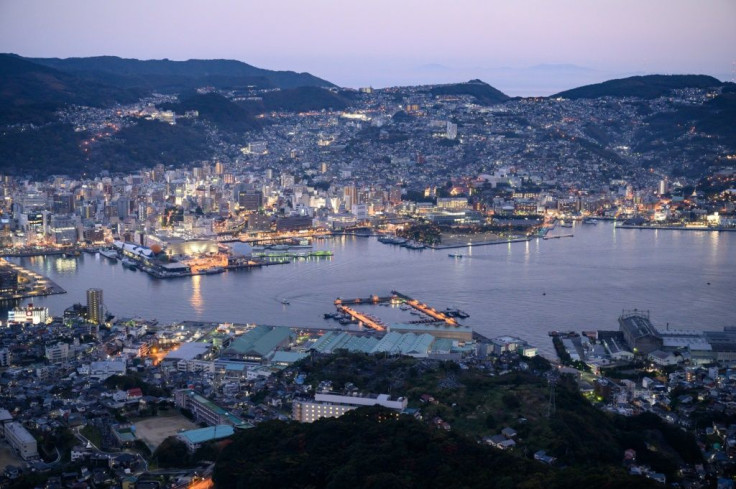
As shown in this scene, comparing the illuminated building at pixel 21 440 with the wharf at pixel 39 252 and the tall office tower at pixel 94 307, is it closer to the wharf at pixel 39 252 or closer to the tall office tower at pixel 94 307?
the tall office tower at pixel 94 307

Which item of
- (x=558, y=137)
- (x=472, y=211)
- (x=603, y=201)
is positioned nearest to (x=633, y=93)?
(x=558, y=137)

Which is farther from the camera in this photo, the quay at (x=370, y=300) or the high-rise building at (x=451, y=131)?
the high-rise building at (x=451, y=131)

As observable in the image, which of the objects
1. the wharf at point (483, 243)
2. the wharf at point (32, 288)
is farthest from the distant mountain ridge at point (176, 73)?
the wharf at point (32, 288)

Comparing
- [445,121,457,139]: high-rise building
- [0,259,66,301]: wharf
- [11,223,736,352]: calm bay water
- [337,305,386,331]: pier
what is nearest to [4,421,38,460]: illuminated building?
[11,223,736,352]: calm bay water

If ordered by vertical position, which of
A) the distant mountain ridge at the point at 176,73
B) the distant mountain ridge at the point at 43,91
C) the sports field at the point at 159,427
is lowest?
the sports field at the point at 159,427

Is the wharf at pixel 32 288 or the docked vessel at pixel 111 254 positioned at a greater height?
the docked vessel at pixel 111 254

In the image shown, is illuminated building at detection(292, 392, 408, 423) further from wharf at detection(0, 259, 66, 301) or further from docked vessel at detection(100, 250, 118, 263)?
docked vessel at detection(100, 250, 118, 263)
